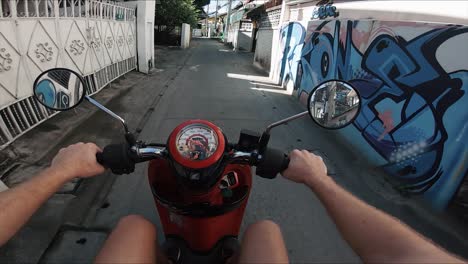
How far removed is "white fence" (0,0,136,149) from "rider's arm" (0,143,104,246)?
298cm

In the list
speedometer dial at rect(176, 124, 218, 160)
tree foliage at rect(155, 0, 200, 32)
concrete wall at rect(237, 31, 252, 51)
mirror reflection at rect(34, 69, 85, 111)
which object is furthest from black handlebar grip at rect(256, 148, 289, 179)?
concrete wall at rect(237, 31, 252, 51)

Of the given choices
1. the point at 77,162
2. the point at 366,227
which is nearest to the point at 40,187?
the point at 77,162

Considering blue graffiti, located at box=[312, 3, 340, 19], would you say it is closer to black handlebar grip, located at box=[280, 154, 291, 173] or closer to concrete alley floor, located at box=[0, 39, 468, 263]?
concrete alley floor, located at box=[0, 39, 468, 263]

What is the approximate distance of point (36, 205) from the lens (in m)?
1.07

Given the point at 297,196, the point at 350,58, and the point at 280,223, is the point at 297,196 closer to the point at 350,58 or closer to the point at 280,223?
the point at 280,223

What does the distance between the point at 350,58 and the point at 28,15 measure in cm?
518

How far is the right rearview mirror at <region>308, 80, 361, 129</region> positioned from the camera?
1.45 meters

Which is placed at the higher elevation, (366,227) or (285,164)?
(285,164)

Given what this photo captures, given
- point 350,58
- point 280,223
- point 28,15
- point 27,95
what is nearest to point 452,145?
point 280,223

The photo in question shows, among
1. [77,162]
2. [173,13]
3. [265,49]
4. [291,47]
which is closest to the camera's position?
[77,162]

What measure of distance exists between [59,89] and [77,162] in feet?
1.56

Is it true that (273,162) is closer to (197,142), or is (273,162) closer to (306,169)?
(306,169)

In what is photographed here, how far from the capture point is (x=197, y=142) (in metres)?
1.14

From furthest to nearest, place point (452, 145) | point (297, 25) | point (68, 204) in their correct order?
point (297, 25) → point (452, 145) → point (68, 204)
